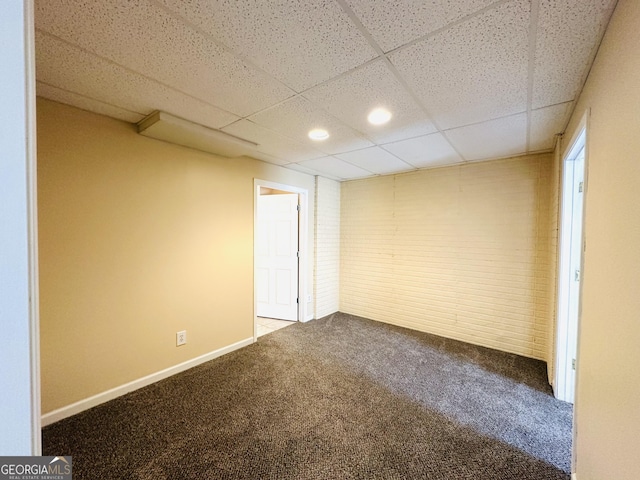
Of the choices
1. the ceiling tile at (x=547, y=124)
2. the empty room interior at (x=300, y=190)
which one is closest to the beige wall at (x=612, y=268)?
the empty room interior at (x=300, y=190)

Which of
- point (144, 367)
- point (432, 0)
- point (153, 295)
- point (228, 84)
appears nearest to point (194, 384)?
point (144, 367)

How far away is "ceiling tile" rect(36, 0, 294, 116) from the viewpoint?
1082mm

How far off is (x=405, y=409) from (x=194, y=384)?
1760 millimetres

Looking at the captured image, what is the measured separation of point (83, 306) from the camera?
77.2 inches

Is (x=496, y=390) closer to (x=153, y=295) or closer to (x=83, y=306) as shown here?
(x=153, y=295)

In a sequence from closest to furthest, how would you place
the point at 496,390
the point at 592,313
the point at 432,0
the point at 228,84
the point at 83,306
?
the point at 432,0 < the point at 592,313 < the point at 228,84 < the point at 83,306 < the point at 496,390

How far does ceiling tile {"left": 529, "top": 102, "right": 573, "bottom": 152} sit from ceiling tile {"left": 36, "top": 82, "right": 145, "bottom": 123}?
295 centimetres

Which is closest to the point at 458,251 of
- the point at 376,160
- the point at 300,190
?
the point at 376,160

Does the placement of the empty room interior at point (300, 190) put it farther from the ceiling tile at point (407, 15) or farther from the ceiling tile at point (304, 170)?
the ceiling tile at point (304, 170)

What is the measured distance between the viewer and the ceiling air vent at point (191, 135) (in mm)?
1999

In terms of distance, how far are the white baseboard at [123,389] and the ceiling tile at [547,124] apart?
3498 millimetres

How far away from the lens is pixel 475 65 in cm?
139

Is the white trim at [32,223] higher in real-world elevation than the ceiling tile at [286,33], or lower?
lower

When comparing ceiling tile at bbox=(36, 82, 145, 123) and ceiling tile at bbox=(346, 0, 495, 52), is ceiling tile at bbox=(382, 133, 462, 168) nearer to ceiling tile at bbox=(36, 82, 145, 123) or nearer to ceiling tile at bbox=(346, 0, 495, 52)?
ceiling tile at bbox=(346, 0, 495, 52)
